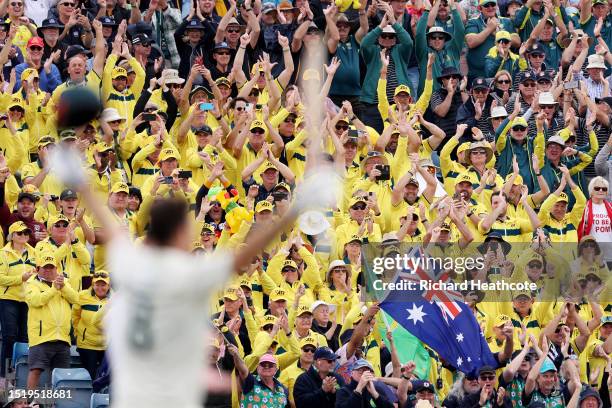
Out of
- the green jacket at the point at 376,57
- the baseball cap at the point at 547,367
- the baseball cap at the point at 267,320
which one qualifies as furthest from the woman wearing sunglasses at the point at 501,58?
the baseball cap at the point at 267,320

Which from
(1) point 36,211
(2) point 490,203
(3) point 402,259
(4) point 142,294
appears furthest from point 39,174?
(4) point 142,294

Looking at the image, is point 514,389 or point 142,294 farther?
point 514,389

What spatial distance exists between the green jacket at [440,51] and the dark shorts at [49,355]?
816 centimetres

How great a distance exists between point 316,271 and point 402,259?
0.96 m

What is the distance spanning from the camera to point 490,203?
20312 millimetres

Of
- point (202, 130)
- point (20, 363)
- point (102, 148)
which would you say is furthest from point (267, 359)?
point (202, 130)

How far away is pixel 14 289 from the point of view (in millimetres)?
16984

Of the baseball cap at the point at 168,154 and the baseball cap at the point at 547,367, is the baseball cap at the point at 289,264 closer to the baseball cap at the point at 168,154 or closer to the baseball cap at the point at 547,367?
the baseball cap at the point at 168,154

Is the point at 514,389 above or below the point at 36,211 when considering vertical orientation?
below

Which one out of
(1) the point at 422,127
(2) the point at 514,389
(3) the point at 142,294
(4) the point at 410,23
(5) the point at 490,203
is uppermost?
(4) the point at 410,23

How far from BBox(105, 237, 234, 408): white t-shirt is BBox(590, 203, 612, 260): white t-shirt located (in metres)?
13.7

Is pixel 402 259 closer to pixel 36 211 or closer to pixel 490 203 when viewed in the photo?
pixel 490 203

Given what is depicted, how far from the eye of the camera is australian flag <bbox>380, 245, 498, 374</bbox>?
16.9 m

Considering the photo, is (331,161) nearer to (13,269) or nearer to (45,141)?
(45,141)
